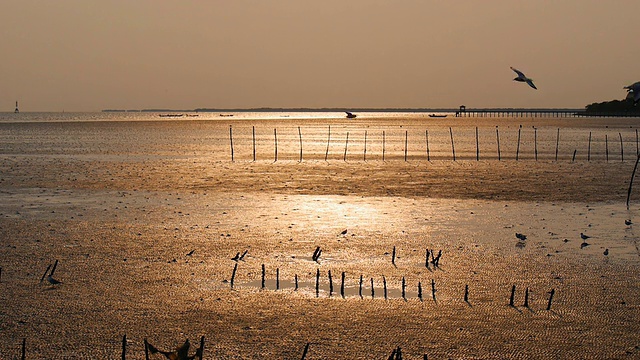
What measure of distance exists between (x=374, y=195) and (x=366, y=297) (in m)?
13.3

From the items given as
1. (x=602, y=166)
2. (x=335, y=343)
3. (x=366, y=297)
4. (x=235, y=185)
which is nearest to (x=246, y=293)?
(x=366, y=297)

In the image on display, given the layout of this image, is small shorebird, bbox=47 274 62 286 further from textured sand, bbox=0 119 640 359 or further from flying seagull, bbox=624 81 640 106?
flying seagull, bbox=624 81 640 106

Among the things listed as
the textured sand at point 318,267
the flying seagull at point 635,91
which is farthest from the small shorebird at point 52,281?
the flying seagull at point 635,91

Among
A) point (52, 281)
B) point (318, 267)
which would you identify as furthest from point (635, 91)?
point (52, 281)

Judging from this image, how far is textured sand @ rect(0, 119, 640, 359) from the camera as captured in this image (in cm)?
947

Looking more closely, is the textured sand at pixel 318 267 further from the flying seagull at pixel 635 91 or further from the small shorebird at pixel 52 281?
the flying seagull at pixel 635 91

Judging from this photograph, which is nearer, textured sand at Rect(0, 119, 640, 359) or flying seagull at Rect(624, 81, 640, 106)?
flying seagull at Rect(624, 81, 640, 106)

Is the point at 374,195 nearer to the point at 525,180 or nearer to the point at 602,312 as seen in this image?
the point at 525,180

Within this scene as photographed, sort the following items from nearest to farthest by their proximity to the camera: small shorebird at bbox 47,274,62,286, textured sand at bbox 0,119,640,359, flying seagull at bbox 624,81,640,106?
1. flying seagull at bbox 624,81,640,106
2. textured sand at bbox 0,119,640,359
3. small shorebird at bbox 47,274,62,286

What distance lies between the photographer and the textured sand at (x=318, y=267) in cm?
947

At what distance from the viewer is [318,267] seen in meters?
13.3

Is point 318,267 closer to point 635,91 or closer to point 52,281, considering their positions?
point 52,281

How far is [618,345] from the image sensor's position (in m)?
9.20

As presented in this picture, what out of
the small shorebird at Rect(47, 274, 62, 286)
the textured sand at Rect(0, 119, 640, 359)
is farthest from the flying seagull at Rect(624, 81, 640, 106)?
the small shorebird at Rect(47, 274, 62, 286)
